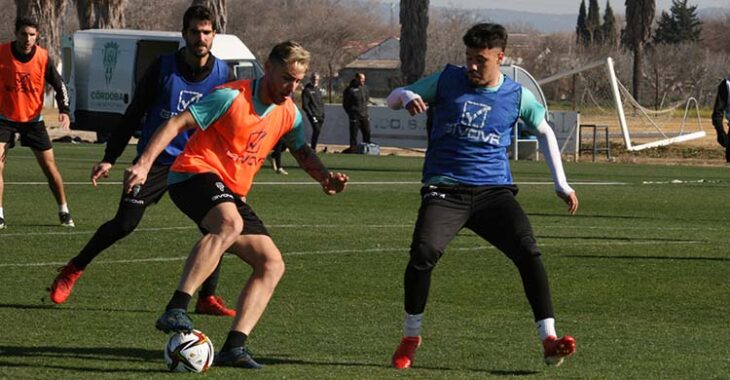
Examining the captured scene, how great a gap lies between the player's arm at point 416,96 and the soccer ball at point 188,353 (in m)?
1.59

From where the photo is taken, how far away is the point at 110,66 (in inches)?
1558

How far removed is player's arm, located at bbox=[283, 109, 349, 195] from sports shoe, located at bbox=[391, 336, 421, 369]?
0.99m

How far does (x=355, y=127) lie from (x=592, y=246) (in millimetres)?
22790

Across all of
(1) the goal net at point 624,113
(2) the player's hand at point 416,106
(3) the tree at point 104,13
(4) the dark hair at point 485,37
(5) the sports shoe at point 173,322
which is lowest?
(1) the goal net at point 624,113

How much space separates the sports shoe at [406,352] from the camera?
8328 mm

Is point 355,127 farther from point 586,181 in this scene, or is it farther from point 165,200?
point 165,200

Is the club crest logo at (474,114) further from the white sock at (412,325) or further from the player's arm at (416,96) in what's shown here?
the white sock at (412,325)

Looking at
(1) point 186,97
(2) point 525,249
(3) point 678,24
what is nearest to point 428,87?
(2) point 525,249

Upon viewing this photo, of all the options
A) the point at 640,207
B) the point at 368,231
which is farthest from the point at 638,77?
the point at 368,231

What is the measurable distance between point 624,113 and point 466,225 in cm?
3750

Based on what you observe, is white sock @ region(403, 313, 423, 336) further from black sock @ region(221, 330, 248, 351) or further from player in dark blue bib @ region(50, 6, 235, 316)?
player in dark blue bib @ region(50, 6, 235, 316)

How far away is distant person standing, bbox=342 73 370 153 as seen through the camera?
3722 centimetres

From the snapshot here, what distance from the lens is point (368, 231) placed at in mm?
16375

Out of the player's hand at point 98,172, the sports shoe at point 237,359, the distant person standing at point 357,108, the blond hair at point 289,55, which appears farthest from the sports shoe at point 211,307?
the distant person standing at point 357,108
